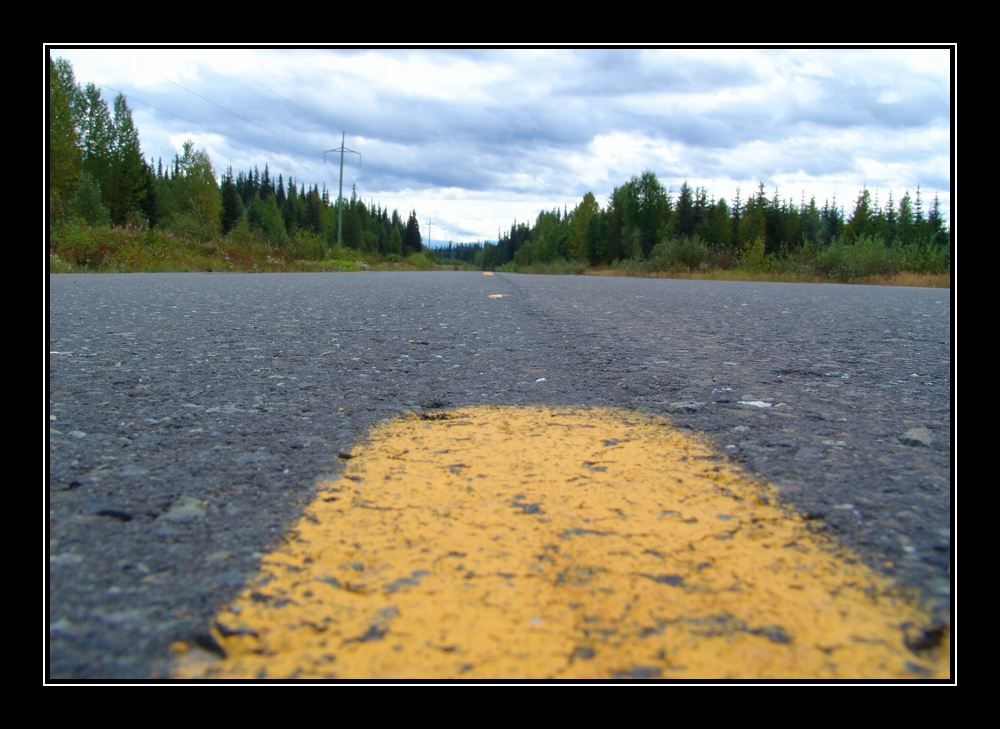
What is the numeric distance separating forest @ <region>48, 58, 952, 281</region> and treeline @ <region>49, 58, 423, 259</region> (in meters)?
0.10

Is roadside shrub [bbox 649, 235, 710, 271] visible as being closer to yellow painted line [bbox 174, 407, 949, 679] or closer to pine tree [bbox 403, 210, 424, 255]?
yellow painted line [bbox 174, 407, 949, 679]

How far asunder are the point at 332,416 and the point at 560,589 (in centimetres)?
141

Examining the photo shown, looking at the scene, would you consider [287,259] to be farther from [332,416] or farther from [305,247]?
[332,416]

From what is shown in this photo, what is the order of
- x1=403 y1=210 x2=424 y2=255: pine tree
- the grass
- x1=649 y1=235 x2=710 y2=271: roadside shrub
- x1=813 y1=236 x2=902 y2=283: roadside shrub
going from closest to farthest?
the grass
x1=813 y1=236 x2=902 y2=283: roadside shrub
x1=649 y1=235 x2=710 y2=271: roadside shrub
x1=403 y1=210 x2=424 y2=255: pine tree

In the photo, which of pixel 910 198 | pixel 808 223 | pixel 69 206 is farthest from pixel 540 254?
pixel 69 206

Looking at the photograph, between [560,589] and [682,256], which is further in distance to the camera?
[682,256]

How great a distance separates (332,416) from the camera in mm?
2346

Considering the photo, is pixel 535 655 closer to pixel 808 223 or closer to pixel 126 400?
pixel 126 400

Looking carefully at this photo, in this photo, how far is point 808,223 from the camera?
78188 mm

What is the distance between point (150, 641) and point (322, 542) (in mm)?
394

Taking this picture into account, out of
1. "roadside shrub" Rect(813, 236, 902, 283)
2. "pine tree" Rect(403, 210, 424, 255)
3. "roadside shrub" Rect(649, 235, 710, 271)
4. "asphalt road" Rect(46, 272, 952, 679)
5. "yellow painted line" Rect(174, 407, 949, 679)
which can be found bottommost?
"yellow painted line" Rect(174, 407, 949, 679)

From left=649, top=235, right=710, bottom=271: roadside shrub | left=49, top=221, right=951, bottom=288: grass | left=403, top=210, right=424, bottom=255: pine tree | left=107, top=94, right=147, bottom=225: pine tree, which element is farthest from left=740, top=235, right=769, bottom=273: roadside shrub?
left=403, top=210, right=424, bottom=255: pine tree

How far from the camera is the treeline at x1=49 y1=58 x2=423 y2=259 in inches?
959

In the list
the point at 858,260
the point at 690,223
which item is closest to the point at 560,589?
the point at 858,260
